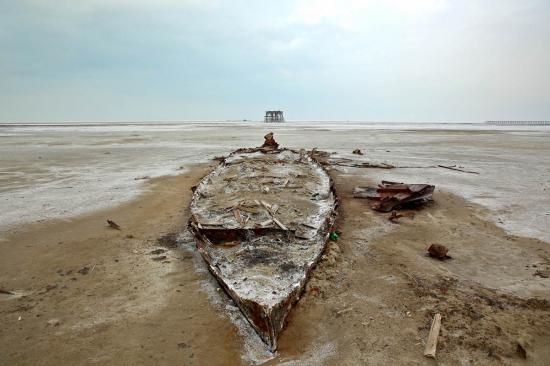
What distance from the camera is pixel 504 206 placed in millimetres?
8547

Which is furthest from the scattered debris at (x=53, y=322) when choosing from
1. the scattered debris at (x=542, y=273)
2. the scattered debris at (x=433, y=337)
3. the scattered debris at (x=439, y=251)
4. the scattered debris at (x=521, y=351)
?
the scattered debris at (x=542, y=273)

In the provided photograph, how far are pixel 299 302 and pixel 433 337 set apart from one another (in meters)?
1.49

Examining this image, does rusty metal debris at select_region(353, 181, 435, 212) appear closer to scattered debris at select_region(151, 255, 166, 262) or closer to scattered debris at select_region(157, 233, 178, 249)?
scattered debris at select_region(157, 233, 178, 249)

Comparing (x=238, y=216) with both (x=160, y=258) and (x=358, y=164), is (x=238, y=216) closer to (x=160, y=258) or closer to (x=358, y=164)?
(x=160, y=258)

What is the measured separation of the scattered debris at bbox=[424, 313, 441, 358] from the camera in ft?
11.4

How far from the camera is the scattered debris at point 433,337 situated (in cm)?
346

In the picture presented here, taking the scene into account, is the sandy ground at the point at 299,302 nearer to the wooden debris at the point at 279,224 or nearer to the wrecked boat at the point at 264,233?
the wrecked boat at the point at 264,233

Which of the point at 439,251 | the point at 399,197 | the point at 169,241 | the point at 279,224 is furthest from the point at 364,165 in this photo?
the point at 169,241

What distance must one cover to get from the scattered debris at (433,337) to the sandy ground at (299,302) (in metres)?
0.07

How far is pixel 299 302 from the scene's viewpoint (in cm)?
443

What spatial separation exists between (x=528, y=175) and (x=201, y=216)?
1157cm

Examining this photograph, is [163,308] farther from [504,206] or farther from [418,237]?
[504,206]

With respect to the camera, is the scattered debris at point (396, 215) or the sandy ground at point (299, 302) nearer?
the sandy ground at point (299, 302)

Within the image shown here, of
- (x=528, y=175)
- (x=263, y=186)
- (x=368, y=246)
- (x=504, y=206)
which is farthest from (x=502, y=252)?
(x=528, y=175)
